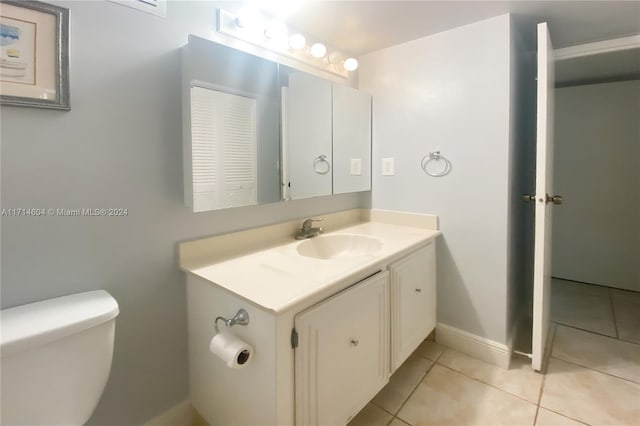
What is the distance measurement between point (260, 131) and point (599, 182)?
3.09 meters

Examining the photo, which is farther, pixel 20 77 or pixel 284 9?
pixel 284 9

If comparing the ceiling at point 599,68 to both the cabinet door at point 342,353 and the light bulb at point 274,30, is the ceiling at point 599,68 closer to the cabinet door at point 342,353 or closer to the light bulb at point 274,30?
the light bulb at point 274,30

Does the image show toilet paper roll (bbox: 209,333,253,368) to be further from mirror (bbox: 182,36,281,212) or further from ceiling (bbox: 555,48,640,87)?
ceiling (bbox: 555,48,640,87)

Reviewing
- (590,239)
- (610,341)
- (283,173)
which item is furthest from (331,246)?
(590,239)

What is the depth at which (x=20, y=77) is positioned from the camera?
897 mm

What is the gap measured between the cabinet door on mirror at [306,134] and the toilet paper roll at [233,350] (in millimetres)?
813

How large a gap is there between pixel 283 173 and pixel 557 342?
2.02 meters

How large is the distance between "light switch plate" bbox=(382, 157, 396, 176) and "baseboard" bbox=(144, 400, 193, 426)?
1.66 meters

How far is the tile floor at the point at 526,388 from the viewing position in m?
1.40

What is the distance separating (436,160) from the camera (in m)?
1.86

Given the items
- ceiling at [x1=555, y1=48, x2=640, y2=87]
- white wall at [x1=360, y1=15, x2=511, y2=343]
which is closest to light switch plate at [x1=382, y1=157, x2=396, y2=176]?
white wall at [x1=360, y1=15, x2=511, y2=343]

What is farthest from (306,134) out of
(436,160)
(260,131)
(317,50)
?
(436,160)

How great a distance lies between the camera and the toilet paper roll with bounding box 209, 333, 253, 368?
0.95 meters

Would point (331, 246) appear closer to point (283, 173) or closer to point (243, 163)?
point (283, 173)
